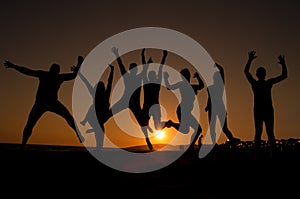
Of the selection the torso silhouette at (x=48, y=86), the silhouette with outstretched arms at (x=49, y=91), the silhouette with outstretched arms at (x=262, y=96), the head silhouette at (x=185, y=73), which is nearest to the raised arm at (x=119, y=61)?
the silhouette with outstretched arms at (x=49, y=91)

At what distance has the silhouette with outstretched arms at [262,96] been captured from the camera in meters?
9.55

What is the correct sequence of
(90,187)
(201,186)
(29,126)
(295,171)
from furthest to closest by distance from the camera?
1. (29,126)
2. (295,171)
3. (201,186)
4. (90,187)

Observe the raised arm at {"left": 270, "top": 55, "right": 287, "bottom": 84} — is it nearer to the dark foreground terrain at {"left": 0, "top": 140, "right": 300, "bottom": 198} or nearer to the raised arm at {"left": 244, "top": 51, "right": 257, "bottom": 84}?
the raised arm at {"left": 244, "top": 51, "right": 257, "bottom": 84}

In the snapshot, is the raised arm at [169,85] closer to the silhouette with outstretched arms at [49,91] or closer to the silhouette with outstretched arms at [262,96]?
the silhouette with outstretched arms at [262,96]

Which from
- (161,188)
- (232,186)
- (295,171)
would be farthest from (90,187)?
(295,171)

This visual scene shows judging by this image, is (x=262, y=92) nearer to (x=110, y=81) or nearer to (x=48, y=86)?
(x=110, y=81)

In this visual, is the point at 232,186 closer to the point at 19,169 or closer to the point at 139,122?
the point at 19,169

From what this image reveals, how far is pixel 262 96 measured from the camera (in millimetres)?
9688

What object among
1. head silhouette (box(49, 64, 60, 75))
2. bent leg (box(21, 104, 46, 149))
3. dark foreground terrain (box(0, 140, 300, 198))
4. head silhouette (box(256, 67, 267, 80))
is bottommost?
dark foreground terrain (box(0, 140, 300, 198))

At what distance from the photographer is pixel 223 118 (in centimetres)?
1109

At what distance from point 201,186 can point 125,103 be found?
5494mm

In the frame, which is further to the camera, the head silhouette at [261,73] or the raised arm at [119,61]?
the raised arm at [119,61]

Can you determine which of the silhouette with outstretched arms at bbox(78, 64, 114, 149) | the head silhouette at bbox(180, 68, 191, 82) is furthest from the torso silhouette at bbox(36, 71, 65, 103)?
the head silhouette at bbox(180, 68, 191, 82)

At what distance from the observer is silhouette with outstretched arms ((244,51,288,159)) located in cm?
955
